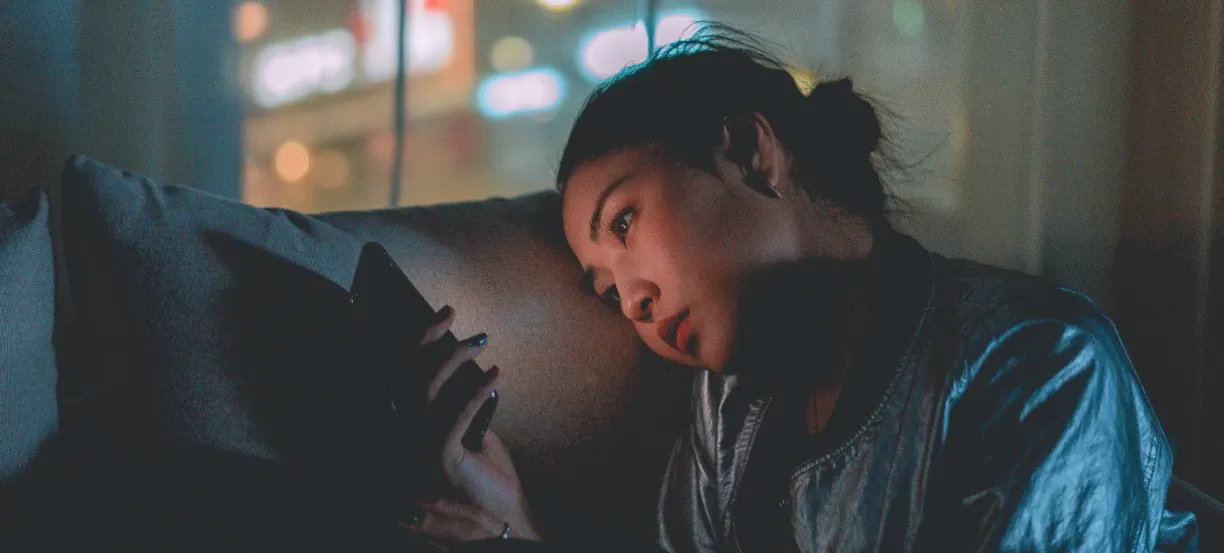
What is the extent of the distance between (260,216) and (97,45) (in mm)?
680

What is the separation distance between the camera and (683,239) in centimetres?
90

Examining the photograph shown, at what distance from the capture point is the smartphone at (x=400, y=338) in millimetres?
846

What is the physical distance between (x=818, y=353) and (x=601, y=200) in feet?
1.03

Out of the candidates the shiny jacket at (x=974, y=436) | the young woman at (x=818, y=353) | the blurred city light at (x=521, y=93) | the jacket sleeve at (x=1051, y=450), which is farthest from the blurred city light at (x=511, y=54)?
the jacket sleeve at (x=1051, y=450)

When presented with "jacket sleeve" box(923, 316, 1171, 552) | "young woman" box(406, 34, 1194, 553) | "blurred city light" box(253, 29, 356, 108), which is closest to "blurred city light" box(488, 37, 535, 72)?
"blurred city light" box(253, 29, 356, 108)

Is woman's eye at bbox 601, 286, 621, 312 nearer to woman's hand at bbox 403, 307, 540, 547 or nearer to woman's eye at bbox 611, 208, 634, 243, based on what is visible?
woman's eye at bbox 611, 208, 634, 243

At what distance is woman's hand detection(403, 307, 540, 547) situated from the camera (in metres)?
0.86

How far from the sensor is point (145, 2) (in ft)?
4.54

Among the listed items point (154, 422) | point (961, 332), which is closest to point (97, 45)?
point (154, 422)

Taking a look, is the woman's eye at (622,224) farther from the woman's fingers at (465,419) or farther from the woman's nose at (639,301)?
the woman's fingers at (465,419)

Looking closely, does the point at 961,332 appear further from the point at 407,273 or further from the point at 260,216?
the point at 260,216

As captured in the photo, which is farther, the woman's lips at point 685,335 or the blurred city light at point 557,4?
the blurred city light at point 557,4

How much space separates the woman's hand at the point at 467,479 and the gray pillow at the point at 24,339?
0.35 metres

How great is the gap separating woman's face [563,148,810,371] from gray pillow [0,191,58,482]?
1.81 ft
